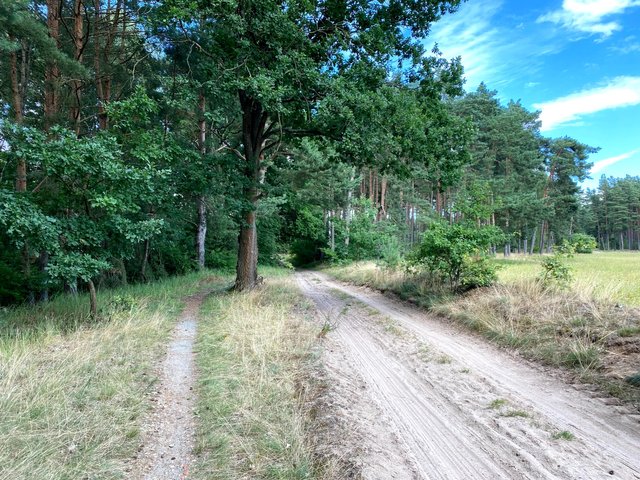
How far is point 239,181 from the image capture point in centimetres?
1214

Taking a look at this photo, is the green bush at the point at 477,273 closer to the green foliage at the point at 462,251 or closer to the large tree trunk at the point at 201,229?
the green foliage at the point at 462,251

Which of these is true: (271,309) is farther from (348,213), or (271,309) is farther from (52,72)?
(348,213)

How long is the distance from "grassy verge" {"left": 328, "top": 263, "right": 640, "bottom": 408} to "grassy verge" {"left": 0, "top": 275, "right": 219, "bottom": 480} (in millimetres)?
5695

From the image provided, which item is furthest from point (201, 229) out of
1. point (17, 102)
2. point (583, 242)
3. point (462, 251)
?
point (583, 242)

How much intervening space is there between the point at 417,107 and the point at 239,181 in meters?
6.37

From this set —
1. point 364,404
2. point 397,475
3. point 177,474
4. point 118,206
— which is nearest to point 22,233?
point 118,206

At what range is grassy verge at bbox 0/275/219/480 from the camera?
3059mm

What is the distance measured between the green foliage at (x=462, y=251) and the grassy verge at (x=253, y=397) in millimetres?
4600

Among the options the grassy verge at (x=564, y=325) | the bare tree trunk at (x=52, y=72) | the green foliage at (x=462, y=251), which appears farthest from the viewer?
the bare tree trunk at (x=52, y=72)

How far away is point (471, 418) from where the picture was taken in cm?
393

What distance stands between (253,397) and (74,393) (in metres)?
2.07

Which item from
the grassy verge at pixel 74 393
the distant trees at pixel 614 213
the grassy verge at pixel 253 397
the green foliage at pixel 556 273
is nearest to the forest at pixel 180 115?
the grassy verge at pixel 74 393

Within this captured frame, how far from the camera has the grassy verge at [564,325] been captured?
4910 mm

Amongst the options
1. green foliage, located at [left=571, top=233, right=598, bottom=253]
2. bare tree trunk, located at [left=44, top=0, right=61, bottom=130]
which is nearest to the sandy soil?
green foliage, located at [left=571, top=233, right=598, bottom=253]
